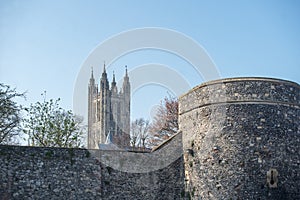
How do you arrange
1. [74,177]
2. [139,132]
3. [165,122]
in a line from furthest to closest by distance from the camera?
1. [139,132]
2. [165,122]
3. [74,177]

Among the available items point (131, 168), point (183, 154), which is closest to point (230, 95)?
point (183, 154)

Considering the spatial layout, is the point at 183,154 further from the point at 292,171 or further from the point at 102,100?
the point at 102,100

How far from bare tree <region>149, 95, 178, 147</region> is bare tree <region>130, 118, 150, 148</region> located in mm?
8837

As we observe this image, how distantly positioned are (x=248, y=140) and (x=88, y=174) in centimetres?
616

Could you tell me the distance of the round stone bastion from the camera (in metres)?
15.6

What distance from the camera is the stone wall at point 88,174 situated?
15.8 metres

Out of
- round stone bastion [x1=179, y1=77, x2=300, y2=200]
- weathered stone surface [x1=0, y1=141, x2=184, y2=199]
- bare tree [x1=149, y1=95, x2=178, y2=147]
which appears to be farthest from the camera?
bare tree [x1=149, y1=95, x2=178, y2=147]

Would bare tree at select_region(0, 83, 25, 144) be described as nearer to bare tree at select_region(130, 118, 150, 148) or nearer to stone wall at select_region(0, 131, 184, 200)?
stone wall at select_region(0, 131, 184, 200)

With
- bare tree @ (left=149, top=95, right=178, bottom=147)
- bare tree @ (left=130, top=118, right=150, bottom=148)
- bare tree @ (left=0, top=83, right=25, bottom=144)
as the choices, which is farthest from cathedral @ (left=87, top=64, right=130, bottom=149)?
bare tree @ (left=0, top=83, right=25, bottom=144)

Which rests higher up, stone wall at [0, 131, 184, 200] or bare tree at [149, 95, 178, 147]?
bare tree at [149, 95, 178, 147]

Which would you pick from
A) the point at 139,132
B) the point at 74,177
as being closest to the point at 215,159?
the point at 74,177

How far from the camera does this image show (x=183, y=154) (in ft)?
59.0

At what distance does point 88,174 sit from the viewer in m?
16.8

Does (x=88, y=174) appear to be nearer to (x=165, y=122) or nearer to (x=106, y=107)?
(x=165, y=122)
